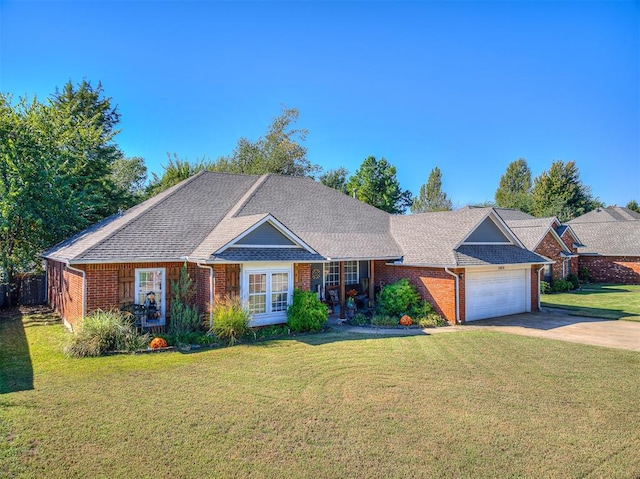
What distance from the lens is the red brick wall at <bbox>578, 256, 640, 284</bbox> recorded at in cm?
3212

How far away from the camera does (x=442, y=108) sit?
81.2 ft

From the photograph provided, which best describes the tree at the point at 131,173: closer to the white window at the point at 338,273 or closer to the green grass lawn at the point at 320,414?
the white window at the point at 338,273

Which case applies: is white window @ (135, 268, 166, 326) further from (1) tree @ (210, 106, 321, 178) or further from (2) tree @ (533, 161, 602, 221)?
(2) tree @ (533, 161, 602, 221)

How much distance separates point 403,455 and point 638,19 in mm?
17953

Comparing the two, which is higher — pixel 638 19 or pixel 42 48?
pixel 638 19

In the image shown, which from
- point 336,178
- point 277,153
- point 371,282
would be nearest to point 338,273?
point 371,282

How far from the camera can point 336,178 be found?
5475 centimetres

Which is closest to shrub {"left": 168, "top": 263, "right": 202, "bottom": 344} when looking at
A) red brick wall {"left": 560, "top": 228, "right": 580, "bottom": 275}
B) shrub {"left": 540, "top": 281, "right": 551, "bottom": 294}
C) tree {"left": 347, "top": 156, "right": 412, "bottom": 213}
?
shrub {"left": 540, "top": 281, "right": 551, "bottom": 294}

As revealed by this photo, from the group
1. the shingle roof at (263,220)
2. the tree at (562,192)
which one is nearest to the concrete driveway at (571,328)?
the shingle roof at (263,220)

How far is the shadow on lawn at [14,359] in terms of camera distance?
8.38 metres

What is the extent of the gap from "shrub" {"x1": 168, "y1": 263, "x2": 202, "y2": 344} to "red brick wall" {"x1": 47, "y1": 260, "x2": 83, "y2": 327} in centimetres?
281

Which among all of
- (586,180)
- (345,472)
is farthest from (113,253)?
(586,180)

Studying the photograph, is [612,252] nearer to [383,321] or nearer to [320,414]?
[383,321]

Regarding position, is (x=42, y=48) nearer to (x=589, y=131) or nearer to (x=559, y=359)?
(x=559, y=359)
